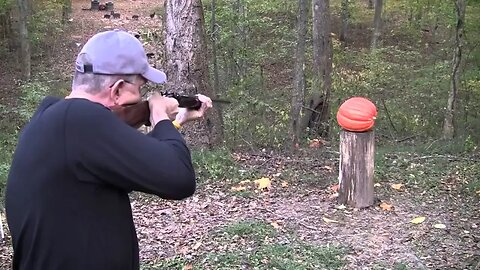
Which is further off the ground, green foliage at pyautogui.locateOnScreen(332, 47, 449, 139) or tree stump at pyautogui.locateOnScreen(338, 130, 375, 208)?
tree stump at pyautogui.locateOnScreen(338, 130, 375, 208)

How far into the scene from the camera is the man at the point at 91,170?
6.25ft

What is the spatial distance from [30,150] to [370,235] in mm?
3736

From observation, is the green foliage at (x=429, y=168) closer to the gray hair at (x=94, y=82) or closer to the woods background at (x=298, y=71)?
the woods background at (x=298, y=71)

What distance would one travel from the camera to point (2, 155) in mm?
8938

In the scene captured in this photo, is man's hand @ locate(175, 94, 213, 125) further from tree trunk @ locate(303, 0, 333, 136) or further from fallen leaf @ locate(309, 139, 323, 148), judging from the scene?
tree trunk @ locate(303, 0, 333, 136)

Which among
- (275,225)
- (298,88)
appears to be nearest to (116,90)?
(275,225)

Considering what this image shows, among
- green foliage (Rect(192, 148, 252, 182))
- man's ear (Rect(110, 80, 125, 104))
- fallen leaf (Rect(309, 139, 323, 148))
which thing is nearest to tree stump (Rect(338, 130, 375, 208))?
green foliage (Rect(192, 148, 252, 182))

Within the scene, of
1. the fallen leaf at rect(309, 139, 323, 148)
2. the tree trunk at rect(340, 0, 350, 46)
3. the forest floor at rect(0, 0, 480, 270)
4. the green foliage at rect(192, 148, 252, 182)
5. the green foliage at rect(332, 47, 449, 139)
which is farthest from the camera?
the tree trunk at rect(340, 0, 350, 46)

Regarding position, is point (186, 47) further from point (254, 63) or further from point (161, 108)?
point (254, 63)

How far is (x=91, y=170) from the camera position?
6.27 feet

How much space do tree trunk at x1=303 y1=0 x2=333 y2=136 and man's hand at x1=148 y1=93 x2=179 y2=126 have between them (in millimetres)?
8827

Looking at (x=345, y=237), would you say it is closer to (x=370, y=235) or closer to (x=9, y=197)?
(x=370, y=235)

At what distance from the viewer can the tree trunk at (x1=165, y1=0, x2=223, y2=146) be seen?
717 cm

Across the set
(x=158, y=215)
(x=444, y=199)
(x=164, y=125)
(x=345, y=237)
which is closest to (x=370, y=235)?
(x=345, y=237)
